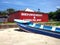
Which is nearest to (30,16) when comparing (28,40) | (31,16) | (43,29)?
(31,16)

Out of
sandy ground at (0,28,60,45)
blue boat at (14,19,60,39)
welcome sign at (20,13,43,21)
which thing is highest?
welcome sign at (20,13,43,21)

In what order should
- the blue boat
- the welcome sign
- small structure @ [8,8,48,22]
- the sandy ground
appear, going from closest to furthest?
1. the sandy ground
2. the blue boat
3. small structure @ [8,8,48,22]
4. the welcome sign

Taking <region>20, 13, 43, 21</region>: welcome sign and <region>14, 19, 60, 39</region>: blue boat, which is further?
<region>20, 13, 43, 21</region>: welcome sign

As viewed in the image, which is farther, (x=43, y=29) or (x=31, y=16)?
(x=31, y=16)

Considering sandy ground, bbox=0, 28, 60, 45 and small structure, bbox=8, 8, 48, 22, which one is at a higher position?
small structure, bbox=8, 8, 48, 22

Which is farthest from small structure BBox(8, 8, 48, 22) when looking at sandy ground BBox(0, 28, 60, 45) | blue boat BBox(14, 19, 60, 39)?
sandy ground BBox(0, 28, 60, 45)

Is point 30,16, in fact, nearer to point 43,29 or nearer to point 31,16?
point 31,16

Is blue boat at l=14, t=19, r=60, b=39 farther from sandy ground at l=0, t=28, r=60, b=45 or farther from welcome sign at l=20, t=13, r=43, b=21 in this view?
welcome sign at l=20, t=13, r=43, b=21

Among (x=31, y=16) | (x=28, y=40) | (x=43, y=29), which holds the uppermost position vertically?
(x=31, y=16)

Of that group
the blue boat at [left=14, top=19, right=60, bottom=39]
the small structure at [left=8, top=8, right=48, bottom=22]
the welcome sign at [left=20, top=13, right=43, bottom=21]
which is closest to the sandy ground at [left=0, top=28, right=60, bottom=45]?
the blue boat at [left=14, top=19, right=60, bottom=39]

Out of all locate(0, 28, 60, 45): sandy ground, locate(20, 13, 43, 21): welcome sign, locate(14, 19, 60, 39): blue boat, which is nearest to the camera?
locate(0, 28, 60, 45): sandy ground

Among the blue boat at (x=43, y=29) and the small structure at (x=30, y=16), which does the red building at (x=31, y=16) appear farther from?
the blue boat at (x=43, y=29)

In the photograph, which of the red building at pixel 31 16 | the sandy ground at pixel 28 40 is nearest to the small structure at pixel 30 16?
the red building at pixel 31 16

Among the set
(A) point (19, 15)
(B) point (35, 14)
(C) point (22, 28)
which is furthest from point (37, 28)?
(B) point (35, 14)
